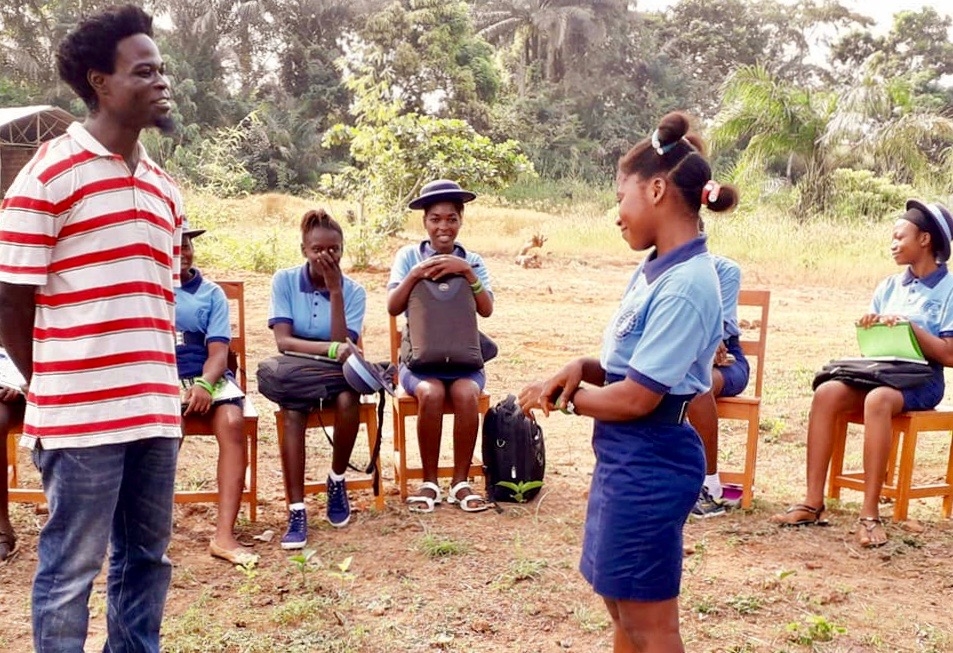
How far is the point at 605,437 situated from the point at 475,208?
20.5m

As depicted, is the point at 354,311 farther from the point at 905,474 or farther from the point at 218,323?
the point at 905,474

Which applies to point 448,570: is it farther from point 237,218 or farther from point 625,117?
point 625,117

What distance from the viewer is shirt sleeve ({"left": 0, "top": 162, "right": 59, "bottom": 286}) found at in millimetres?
2139

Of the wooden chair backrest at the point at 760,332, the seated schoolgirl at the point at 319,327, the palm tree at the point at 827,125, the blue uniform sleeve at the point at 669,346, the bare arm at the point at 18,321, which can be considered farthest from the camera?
the palm tree at the point at 827,125

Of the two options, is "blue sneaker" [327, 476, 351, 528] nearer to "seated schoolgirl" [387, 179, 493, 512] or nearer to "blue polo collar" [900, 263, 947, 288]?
"seated schoolgirl" [387, 179, 493, 512]

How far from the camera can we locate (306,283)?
171 inches

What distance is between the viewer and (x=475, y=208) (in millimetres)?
22469

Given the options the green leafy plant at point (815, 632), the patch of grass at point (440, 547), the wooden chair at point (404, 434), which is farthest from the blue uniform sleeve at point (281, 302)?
the green leafy plant at point (815, 632)

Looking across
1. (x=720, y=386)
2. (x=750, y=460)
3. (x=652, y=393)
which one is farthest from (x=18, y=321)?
(x=750, y=460)

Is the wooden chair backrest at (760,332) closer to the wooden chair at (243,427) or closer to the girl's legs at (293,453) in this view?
the girl's legs at (293,453)

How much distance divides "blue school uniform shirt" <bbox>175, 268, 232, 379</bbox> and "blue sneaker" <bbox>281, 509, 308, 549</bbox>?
76 centimetres

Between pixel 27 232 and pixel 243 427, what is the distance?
6.54ft

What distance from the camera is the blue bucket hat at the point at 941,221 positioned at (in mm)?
4199

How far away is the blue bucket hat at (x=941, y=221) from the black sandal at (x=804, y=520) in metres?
1.29
